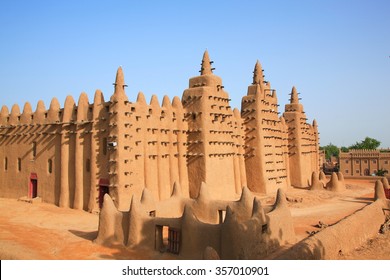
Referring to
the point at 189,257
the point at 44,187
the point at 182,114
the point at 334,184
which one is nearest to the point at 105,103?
the point at 182,114

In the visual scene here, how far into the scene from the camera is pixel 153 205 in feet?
64.4

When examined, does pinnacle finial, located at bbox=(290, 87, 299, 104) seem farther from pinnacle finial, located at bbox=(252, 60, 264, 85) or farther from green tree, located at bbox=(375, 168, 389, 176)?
green tree, located at bbox=(375, 168, 389, 176)

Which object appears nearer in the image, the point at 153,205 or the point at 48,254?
the point at 48,254

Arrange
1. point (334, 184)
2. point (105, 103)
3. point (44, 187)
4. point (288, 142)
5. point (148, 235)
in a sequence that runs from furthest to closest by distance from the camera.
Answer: point (288, 142) < point (334, 184) < point (44, 187) < point (105, 103) < point (148, 235)

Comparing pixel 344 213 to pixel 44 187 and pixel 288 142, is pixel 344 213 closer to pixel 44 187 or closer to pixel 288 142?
pixel 288 142

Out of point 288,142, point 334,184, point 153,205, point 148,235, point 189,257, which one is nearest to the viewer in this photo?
point 189,257

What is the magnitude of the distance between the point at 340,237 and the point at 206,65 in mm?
19739

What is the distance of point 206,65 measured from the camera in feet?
104

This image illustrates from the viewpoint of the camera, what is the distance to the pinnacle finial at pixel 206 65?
103 ft

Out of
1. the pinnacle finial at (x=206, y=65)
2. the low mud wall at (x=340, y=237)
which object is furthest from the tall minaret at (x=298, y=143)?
the low mud wall at (x=340, y=237)

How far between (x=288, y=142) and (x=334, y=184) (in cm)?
740

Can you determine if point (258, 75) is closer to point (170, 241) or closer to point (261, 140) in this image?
point (261, 140)

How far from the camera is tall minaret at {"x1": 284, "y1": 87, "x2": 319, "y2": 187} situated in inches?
1622

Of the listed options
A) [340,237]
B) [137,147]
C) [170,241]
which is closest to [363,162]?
[137,147]
